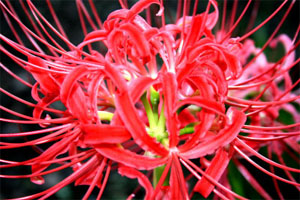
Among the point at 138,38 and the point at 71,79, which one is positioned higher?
the point at 138,38

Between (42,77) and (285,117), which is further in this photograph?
(285,117)

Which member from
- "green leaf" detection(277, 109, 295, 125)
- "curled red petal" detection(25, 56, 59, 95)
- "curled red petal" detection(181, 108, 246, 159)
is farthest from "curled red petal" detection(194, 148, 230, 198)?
"green leaf" detection(277, 109, 295, 125)

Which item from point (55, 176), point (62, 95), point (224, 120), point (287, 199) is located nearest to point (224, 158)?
point (224, 120)

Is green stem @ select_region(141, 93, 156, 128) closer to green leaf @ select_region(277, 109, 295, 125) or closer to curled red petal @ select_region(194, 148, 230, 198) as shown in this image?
curled red petal @ select_region(194, 148, 230, 198)

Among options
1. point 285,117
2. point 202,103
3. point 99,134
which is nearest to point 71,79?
Result: point 99,134

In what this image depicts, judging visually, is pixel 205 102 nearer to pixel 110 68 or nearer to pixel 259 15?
pixel 110 68

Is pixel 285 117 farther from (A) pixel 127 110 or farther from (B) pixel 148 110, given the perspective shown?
(A) pixel 127 110

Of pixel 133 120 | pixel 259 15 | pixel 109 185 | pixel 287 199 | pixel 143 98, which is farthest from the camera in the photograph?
pixel 109 185

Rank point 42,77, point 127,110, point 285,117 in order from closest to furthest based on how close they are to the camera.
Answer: point 127,110 → point 42,77 → point 285,117

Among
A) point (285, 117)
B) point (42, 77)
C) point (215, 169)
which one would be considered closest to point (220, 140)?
point (215, 169)

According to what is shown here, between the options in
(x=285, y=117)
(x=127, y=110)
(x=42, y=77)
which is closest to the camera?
(x=127, y=110)

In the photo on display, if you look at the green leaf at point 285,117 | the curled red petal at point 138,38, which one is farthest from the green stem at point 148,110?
the green leaf at point 285,117
